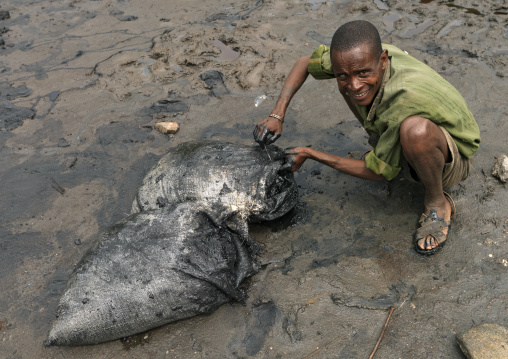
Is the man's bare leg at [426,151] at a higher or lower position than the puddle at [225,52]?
higher

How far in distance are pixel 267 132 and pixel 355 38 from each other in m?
0.74

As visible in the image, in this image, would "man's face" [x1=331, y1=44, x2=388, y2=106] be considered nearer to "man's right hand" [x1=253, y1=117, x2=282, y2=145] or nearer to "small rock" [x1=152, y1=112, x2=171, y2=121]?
"man's right hand" [x1=253, y1=117, x2=282, y2=145]

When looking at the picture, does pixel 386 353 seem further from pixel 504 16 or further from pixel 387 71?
pixel 504 16

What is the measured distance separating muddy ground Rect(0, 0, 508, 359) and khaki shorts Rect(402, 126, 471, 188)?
0.27 metres

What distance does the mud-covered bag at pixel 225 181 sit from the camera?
7.53 feet

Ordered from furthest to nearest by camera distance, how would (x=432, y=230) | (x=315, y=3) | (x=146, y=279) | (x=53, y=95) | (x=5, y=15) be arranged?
(x=5, y=15), (x=315, y=3), (x=53, y=95), (x=432, y=230), (x=146, y=279)

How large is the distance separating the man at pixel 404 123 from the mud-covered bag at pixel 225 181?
0.14 meters

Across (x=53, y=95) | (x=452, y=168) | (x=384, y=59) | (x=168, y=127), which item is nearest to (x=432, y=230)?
(x=452, y=168)

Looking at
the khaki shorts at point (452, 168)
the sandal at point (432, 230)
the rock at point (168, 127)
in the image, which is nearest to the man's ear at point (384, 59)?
the khaki shorts at point (452, 168)

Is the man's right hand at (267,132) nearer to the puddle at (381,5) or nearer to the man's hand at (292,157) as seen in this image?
the man's hand at (292,157)

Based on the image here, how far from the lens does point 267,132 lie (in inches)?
96.7

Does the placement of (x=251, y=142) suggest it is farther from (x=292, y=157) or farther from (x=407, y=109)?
(x=407, y=109)

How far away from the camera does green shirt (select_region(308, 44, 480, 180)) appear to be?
2092 mm

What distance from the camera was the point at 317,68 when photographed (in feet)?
8.73
